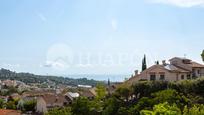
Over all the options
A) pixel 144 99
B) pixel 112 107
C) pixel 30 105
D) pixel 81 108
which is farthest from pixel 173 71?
pixel 30 105

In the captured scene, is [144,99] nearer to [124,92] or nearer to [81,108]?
[81,108]

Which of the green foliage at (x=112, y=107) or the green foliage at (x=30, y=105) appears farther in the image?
the green foliage at (x=30, y=105)

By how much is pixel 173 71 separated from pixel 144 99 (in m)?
14.6

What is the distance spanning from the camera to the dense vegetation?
103ft

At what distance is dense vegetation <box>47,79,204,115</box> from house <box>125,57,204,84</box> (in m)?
4.72

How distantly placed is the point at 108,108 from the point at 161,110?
19.8 m

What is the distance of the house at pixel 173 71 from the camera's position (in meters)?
49.1

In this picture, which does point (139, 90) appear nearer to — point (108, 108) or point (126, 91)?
point (126, 91)

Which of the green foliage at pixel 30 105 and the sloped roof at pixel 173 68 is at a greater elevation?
the sloped roof at pixel 173 68

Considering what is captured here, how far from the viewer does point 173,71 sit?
48969 millimetres

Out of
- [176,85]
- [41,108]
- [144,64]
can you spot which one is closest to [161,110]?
[176,85]

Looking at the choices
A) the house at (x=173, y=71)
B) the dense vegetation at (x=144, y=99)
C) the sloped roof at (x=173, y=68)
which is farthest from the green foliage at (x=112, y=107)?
the sloped roof at (x=173, y=68)

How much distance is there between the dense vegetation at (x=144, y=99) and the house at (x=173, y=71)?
4.72 metres

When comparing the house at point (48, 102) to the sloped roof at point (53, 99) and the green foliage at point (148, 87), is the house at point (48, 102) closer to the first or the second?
the sloped roof at point (53, 99)
